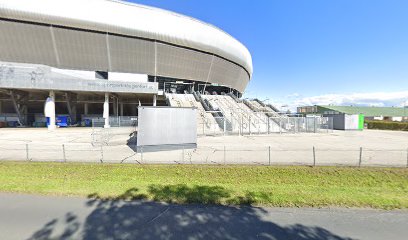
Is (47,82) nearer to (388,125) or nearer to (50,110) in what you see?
(50,110)

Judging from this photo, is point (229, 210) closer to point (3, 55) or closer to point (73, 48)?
point (73, 48)

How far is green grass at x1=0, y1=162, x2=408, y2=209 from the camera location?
6.20 metres

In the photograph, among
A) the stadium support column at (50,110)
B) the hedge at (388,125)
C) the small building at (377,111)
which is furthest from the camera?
the small building at (377,111)

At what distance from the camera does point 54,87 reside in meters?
29.5

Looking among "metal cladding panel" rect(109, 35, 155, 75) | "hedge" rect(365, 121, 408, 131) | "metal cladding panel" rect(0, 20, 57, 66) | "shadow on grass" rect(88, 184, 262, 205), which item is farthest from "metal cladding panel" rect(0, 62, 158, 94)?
"hedge" rect(365, 121, 408, 131)

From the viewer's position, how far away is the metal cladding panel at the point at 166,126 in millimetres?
13758

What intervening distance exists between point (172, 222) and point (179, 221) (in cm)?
17

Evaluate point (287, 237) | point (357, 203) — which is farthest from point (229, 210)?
point (357, 203)

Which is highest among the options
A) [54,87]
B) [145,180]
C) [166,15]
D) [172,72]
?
[166,15]

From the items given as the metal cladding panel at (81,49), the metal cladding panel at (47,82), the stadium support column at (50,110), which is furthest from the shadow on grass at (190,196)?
the metal cladding panel at (81,49)

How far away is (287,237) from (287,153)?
9934 millimetres

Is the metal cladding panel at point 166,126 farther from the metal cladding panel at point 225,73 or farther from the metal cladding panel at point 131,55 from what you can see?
the metal cladding panel at point 225,73

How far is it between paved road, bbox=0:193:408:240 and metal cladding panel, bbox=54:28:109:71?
37.0 metres

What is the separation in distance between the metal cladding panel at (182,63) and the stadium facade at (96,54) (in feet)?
0.62
